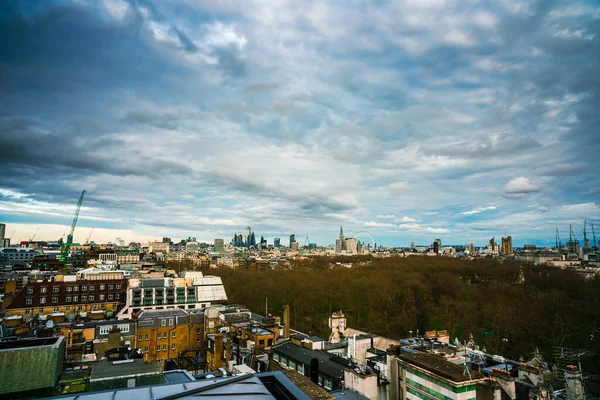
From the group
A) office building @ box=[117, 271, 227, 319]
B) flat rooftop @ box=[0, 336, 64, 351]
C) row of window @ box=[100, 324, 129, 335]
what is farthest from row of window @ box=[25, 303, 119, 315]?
flat rooftop @ box=[0, 336, 64, 351]

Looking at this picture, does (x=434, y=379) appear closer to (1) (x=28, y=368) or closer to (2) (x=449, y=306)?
(1) (x=28, y=368)

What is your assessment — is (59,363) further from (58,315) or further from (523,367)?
(58,315)

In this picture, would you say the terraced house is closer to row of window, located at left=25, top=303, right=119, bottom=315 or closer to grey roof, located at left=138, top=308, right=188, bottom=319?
row of window, located at left=25, top=303, right=119, bottom=315

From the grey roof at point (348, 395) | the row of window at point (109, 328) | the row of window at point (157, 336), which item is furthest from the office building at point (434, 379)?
the row of window at point (109, 328)

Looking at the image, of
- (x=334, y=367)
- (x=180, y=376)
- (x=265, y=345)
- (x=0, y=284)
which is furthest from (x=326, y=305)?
(x=0, y=284)

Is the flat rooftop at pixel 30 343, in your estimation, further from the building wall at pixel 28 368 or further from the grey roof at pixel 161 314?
the grey roof at pixel 161 314

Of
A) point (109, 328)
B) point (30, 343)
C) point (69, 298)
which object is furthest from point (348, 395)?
point (69, 298)
